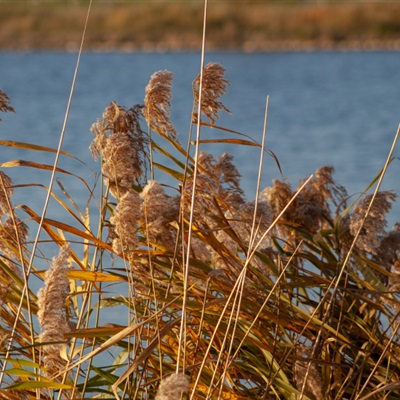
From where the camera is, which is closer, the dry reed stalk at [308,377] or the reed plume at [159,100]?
the reed plume at [159,100]

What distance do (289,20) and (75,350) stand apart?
36.2 metres

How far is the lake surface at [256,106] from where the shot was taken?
9.65 m

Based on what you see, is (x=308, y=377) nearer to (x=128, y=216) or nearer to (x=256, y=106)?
(x=128, y=216)

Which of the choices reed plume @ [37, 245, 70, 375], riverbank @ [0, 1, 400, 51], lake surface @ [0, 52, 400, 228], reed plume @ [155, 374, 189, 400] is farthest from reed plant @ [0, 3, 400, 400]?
riverbank @ [0, 1, 400, 51]

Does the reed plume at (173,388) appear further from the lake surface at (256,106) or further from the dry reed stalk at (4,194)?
the lake surface at (256,106)

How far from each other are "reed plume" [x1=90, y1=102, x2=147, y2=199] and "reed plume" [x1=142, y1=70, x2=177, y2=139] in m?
0.03

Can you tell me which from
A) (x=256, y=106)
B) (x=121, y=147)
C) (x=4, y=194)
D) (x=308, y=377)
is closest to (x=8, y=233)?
(x=4, y=194)

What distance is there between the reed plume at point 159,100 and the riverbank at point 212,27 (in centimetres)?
3288

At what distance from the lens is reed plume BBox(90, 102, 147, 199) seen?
5.28 ft

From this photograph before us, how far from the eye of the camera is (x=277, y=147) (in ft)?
38.0

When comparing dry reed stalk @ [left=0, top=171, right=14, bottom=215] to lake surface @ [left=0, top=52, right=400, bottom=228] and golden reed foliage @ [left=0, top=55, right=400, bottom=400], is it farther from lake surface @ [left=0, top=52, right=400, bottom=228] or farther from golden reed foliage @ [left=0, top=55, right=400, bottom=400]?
lake surface @ [left=0, top=52, right=400, bottom=228]

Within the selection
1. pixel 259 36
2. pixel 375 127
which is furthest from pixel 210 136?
pixel 259 36

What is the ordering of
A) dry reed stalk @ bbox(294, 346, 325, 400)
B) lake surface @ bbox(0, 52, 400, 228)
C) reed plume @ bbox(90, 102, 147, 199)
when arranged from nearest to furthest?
reed plume @ bbox(90, 102, 147, 199)
dry reed stalk @ bbox(294, 346, 325, 400)
lake surface @ bbox(0, 52, 400, 228)


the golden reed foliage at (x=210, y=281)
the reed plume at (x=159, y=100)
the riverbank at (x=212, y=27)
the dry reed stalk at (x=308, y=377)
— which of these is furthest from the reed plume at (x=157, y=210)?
the riverbank at (x=212, y=27)
